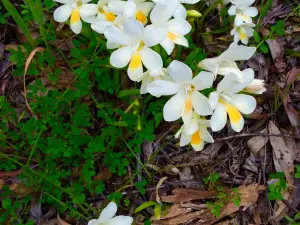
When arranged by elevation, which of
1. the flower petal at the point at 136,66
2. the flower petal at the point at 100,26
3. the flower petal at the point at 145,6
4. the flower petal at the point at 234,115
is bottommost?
the flower petal at the point at 234,115

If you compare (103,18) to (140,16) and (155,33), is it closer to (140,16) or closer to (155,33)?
(140,16)

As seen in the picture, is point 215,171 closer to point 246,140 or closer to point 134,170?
point 246,140

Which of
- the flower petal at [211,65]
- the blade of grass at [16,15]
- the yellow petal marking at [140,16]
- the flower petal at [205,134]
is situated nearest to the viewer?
the flower petal at [211,65]

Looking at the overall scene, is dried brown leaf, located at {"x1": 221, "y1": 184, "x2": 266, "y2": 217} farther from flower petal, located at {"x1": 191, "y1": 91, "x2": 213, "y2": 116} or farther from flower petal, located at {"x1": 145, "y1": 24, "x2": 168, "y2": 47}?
flower petal, located at {"x1": 145, "y1": 24, "x2": 168, "y2": 47}

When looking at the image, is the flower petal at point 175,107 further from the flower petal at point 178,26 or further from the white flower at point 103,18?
the white flower at point 103,18

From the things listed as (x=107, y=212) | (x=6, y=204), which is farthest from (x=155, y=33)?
(x=6, y=204)

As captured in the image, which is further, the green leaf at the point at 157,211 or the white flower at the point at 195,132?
the green leaf at the point at 157,211

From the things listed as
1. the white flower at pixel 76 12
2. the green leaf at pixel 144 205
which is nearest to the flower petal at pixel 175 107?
the white flower at pixel 76 12

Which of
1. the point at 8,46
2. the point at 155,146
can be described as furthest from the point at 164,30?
the point at 8,46
